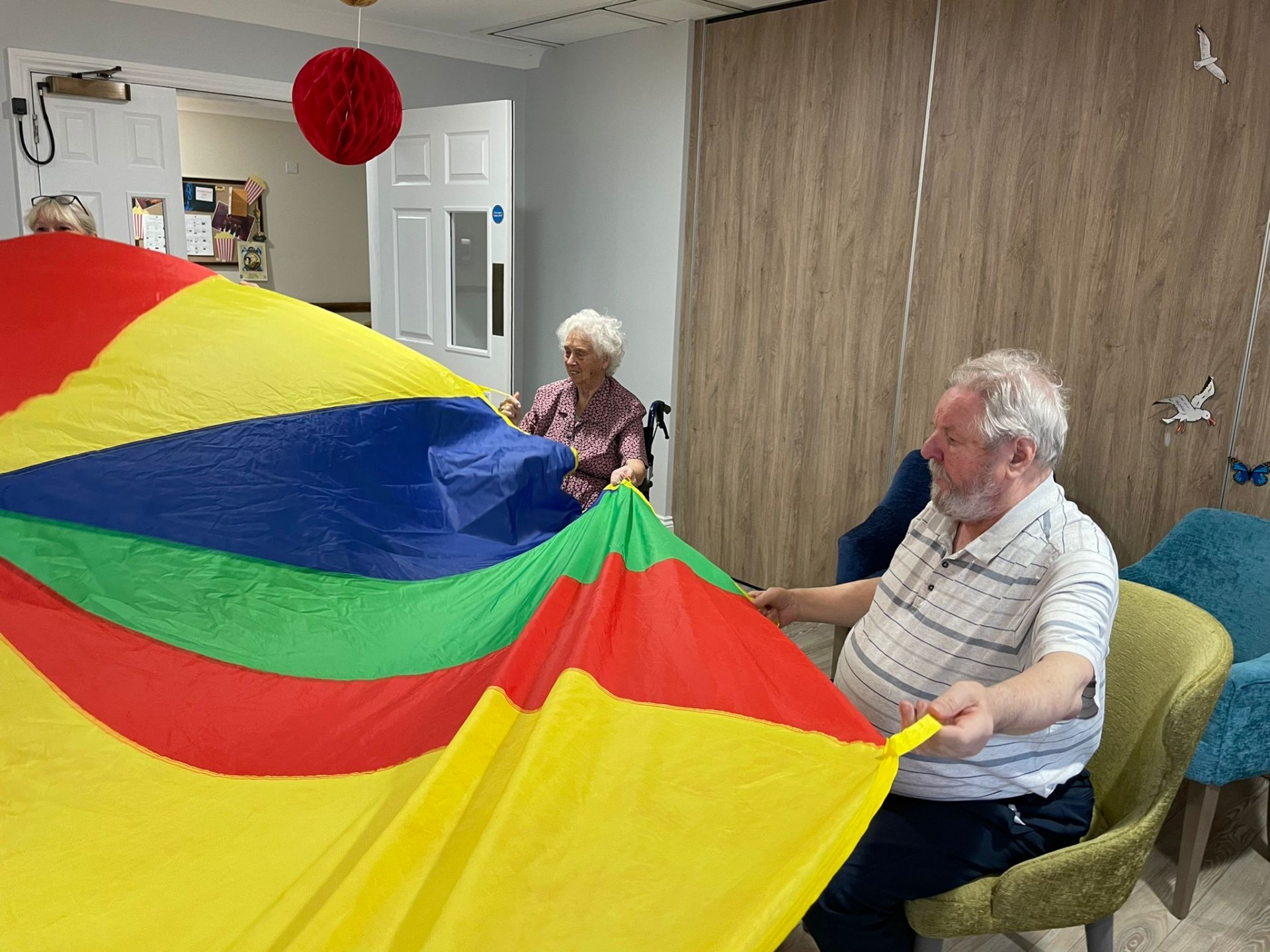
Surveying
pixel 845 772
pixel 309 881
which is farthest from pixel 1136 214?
pixel 309 881

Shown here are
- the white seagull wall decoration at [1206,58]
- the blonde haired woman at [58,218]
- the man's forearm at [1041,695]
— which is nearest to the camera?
the man's forearm at [1041,695]

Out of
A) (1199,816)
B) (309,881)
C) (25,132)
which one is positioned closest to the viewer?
(309,881)

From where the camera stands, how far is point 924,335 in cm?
367

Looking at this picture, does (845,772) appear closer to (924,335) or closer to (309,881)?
(309,881)

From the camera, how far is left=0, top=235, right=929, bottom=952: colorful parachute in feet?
3.85

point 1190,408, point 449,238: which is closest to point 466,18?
point 449,238

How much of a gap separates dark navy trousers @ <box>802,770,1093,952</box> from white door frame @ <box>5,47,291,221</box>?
4.06m

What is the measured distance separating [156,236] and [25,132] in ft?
1.99

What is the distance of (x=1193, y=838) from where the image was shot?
2.32 metres

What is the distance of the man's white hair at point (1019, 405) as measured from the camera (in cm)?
167

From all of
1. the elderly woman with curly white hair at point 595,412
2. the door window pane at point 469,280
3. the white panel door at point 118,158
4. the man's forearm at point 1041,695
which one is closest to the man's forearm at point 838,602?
the man's forearm at point 1041,695

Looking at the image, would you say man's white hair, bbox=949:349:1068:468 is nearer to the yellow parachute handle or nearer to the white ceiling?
the yellow parachute handle

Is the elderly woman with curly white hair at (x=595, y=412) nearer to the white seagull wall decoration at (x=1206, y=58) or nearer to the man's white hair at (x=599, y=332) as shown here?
the man's white hair at (x=599, y=332)

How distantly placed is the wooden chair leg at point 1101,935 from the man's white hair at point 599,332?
2297mm
